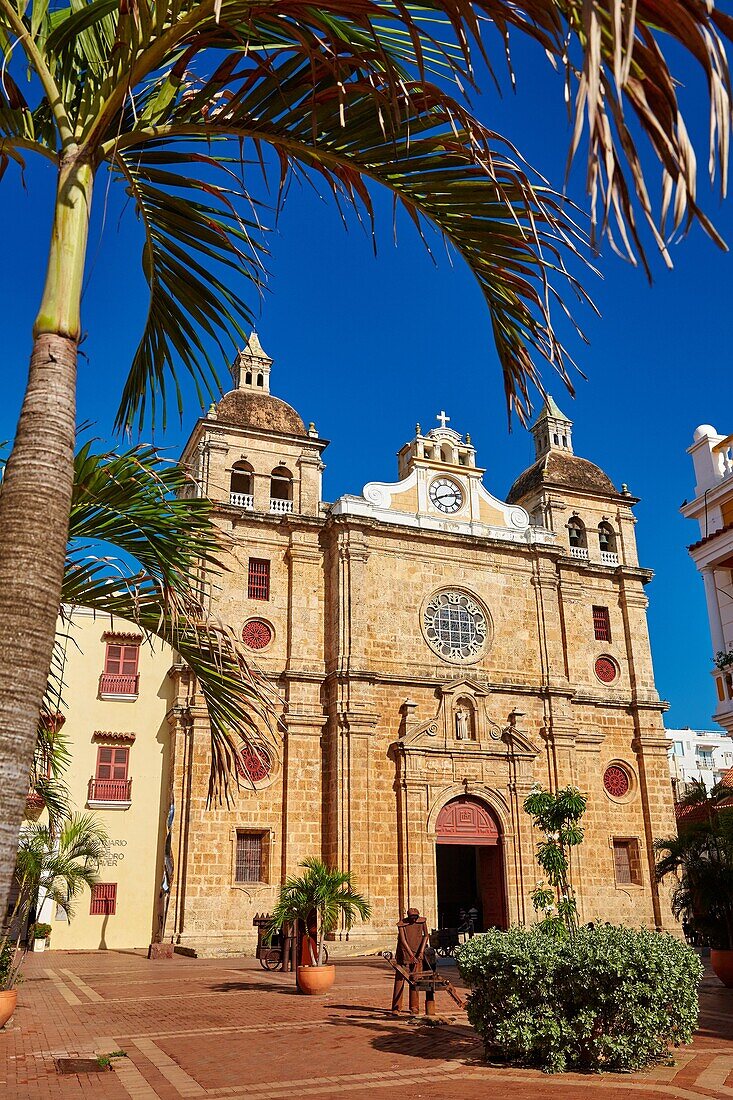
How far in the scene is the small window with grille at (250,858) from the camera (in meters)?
22.9

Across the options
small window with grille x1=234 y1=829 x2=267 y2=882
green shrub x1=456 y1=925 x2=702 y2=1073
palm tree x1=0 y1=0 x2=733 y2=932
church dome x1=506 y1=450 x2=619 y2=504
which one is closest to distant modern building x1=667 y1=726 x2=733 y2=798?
church dome x1=506 y1=450 x2=619 y2=504

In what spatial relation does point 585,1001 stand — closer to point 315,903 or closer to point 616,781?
point 315,903

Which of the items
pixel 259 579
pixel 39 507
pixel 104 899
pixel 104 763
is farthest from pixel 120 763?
pixel 39 507

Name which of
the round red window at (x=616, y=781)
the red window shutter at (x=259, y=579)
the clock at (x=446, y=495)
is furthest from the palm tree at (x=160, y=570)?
the round red window at (x=616, y=781)

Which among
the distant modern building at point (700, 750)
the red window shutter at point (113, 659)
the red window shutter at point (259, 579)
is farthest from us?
the distant modern building at point (700, 750)

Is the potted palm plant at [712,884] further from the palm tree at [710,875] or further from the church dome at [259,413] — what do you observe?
the church dome at [259,413]

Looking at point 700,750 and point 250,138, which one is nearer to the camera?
point 250,138

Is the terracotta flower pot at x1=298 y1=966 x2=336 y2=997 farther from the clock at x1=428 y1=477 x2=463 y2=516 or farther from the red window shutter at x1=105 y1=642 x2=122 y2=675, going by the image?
the clock at x1=428 y1=477 x2=463 y2=516

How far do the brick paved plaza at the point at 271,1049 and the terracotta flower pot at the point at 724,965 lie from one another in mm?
280

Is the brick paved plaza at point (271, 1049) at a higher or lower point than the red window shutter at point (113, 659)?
lower

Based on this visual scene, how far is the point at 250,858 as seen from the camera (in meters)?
23.1

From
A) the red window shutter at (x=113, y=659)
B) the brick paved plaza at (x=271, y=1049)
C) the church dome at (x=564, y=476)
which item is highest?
the church dome at (x=564, y=476)

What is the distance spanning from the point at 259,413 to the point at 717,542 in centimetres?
1431

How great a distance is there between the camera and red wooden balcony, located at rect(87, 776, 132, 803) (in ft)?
74.8
